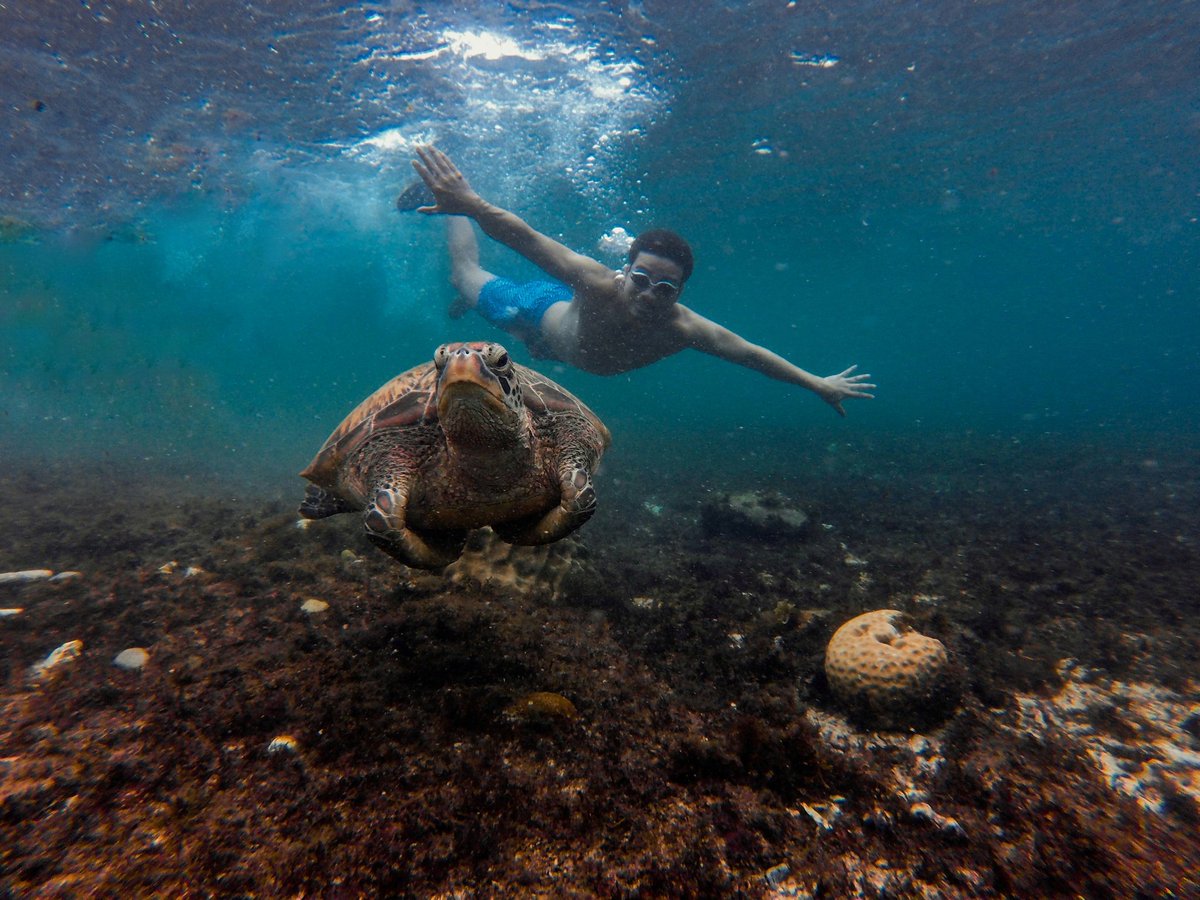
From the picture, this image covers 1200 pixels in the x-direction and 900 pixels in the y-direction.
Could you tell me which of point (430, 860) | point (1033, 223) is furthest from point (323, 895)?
point (1033, 223)

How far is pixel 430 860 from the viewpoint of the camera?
180 cm

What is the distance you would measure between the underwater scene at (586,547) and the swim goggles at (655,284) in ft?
0.45

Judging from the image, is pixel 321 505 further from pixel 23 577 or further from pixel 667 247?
pixel 667 247

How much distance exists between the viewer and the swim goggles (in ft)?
24.2

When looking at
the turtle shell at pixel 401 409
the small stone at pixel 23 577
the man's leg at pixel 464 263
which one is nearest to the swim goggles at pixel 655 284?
the turtle shell at pixel 401 409

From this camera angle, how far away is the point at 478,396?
2541 mm

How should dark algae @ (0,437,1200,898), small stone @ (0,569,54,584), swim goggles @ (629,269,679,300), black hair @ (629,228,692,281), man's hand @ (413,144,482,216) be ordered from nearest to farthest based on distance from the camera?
dark algae @ (0,437,1200,898)
small stone @ (0,569,54,584)
man's hand @ (413,144,482,216)
swim goggles @ (629,269,679,300)
black hair @ (629,228,692,281)

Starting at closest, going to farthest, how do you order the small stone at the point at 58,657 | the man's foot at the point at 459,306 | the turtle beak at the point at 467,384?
the turtle beak at the point at 467,384 → the small stone at the point at 58,657 → the man's foot at the point at 459,306

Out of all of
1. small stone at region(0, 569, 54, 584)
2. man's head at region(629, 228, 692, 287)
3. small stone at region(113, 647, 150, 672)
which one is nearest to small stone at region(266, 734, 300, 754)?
small stone at region(113, 647, 150, 672)

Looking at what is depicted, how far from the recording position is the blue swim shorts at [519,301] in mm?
11000

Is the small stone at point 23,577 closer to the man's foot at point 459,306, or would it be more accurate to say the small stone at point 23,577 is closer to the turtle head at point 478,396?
the turtle head at point 478,396

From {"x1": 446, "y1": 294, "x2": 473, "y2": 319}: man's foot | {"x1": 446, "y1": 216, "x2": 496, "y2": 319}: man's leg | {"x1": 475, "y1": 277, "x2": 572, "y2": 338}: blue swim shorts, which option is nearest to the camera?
{"x1": 475, "y1": 277, "x2": 572, "y2": 338}: blue swim shorts

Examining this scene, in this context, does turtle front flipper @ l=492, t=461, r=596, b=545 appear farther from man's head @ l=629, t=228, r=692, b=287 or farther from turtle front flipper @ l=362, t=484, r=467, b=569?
man's head @ l=629, t=228, r=692, b=287

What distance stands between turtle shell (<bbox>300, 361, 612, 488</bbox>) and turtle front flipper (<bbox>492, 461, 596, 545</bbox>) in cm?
76
